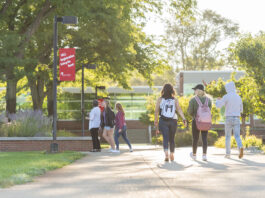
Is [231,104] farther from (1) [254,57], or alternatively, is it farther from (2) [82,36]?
(2) [82,36]

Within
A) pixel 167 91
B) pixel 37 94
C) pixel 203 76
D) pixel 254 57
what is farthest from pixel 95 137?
pixel 203 76

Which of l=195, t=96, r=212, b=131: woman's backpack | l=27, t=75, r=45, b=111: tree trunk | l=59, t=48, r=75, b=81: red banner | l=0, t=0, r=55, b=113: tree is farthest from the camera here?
l=27, t=75, r=45, b=111: tree trunk

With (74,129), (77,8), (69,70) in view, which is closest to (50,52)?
(77,8)

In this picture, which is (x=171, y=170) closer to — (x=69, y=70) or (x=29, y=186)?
(x=29, y=186)

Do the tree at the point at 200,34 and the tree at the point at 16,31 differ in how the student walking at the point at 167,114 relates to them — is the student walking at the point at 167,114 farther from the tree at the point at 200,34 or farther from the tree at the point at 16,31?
the tree at the point at 200,34

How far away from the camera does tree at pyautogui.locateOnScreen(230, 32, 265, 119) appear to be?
51.0 feet

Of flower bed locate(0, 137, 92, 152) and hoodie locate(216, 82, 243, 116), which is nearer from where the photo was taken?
hoodie locate(216, 82, 243, 116)

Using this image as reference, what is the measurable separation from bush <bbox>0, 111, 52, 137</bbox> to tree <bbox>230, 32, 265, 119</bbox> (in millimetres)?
7521

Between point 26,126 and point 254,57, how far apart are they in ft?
27.6

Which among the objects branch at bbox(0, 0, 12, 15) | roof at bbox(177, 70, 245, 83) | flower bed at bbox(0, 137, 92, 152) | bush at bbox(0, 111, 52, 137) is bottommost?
flower bed at bbox(0, 137, 92, 152)

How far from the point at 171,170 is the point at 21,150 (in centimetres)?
957

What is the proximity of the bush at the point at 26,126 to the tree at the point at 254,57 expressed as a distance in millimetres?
7521

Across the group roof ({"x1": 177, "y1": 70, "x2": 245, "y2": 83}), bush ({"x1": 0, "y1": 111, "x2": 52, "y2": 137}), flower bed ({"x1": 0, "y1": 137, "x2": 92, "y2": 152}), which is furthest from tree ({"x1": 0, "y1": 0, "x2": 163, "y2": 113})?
roof ({"x1": 177, "y1": 70, "x2": 245, "y2": 83})

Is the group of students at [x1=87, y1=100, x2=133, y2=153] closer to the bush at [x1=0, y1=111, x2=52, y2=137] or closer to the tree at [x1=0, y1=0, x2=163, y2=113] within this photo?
the bush at [x1=0, y1=111, x2=52, y2=137]
